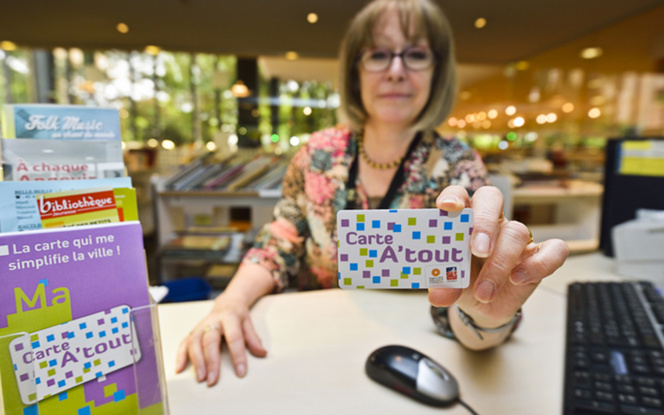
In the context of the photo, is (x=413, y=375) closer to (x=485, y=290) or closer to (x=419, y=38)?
(x=485, y=290)

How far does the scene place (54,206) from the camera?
313mm

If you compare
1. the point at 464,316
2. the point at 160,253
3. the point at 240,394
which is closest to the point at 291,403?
the point at 240,394

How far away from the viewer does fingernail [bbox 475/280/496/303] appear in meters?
0.32

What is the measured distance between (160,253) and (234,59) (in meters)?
3.14

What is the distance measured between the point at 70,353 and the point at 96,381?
4cm

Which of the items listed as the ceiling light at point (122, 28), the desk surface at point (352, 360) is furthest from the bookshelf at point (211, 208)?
the ceiling light at point (122, 28)

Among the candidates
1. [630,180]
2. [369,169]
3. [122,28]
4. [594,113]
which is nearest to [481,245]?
[369,169]

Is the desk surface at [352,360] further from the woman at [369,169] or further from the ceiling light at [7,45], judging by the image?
the ceiling light at [7,45]

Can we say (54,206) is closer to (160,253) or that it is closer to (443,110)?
(443,110)

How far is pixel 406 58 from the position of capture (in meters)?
0.83

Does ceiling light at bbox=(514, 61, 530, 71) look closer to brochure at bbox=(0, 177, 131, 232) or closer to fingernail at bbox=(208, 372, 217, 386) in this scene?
fingernail at bbox=(208, 372, 217, 386)

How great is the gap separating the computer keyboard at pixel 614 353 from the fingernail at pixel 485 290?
9.3 inches

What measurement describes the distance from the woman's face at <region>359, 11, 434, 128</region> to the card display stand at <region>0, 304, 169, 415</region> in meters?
0.69

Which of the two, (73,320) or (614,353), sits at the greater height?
(73,320)
